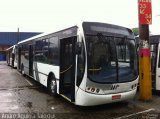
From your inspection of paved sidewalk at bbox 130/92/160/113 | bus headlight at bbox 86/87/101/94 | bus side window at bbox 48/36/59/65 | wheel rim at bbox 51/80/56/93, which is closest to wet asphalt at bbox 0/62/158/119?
paved sidewalk at bbox 130/92/160/113

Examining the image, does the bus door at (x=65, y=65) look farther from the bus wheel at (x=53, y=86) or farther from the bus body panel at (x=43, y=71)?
the bus wheel at (x=53, y=86)

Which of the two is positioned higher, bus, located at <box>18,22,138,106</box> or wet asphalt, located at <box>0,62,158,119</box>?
bus, located at <box>18,22,138,106</box>

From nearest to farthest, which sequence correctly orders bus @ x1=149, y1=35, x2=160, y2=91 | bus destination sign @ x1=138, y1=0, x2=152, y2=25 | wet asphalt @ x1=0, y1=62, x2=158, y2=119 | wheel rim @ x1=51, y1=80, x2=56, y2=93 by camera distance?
wet asphalt @ x1=0, y1=62, x2=158, y2=119 → bus destination sign @ x1=138, y1=0, x2=152, y2=25 → wheel rim @ x1=51, y1=80, x2=56, y2=93 → bus @ x1=149, y1=35, x2=160, y2=91

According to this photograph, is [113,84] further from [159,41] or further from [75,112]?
[159,41]

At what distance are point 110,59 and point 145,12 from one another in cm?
314

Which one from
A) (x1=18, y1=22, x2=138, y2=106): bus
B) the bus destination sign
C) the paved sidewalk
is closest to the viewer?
(x1=18, y1=22, x2=138, y2=106): bus

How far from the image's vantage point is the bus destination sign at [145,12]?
33.3ft

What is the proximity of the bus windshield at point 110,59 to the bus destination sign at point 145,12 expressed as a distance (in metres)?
1.77

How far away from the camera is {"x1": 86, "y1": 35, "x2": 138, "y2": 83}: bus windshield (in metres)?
7.86

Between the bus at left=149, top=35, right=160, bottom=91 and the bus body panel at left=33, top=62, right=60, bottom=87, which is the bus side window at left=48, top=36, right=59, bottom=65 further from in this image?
the bus at left=149, top=35, right=160, bottom=91

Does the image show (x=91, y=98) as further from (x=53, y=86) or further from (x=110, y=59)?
(x=53, y=86)

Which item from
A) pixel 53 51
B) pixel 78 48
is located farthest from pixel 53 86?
pixel 78 48

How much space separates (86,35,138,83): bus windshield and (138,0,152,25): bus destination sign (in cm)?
177

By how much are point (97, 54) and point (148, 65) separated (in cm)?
291
